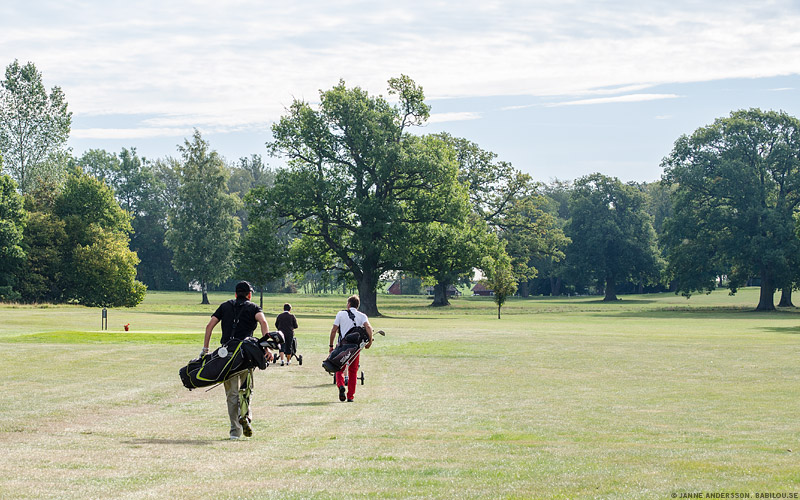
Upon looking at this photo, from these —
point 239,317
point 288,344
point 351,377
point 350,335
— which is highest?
point 239,317

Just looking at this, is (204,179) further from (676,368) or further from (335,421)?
(335,421)

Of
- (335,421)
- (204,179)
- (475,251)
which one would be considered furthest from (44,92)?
(335,421)

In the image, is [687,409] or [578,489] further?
[687,409]

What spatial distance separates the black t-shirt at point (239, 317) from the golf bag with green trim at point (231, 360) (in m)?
0.15

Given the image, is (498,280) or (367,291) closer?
(498,280)

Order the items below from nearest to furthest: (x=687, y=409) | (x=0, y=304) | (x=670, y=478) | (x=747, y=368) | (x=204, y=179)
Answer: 1. (x=670, y=478)
2. (x=687, y=409)
3. (x=747, y=368)
4. (x=0, y=304)
5. (x=204, y=179)

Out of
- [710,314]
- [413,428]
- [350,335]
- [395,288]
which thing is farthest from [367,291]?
[395,288]

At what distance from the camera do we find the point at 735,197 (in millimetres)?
83375

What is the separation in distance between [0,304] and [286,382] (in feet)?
178

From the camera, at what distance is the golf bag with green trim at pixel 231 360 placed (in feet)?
39.5

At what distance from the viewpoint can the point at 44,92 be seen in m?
87.3

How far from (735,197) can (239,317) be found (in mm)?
79310

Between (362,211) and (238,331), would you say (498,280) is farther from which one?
(238,331)

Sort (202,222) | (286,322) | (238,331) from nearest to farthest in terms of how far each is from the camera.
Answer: (238,331) < (286,322) < (202,222)
